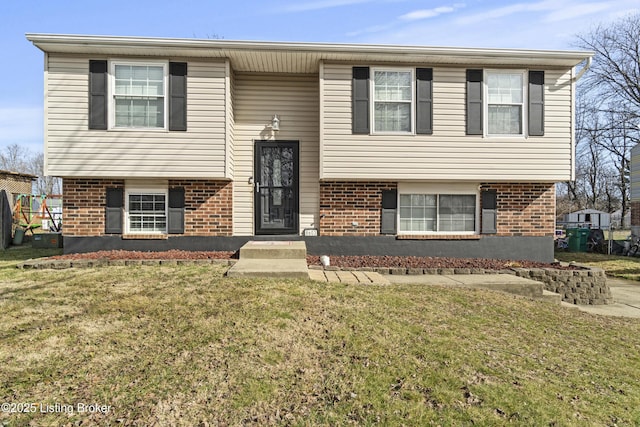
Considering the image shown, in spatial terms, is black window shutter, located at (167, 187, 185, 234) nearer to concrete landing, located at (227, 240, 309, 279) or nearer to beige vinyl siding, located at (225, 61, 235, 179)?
beige vinyl siding, located at (225, 61, 235, 179)

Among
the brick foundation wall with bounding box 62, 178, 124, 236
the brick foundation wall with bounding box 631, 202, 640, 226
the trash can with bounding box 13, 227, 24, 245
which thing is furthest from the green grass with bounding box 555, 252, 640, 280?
the trash can with bounding box 13, 227, 24, 245

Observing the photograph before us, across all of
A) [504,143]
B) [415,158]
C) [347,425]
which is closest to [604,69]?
[504,143]

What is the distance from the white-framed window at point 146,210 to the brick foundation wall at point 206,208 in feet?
1.35

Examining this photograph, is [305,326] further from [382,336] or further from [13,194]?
[13,194]

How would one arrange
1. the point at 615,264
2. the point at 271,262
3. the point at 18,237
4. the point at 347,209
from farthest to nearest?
1. the point at 18,237
2. the point at 615,264
3. the point at 347,209
4. the point at 271,262

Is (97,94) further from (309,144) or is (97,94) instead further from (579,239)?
(579,239)

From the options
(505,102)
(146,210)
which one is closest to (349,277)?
(146,210)

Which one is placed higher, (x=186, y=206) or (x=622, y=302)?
(x=186, y=206)

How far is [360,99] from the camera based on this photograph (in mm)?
8172

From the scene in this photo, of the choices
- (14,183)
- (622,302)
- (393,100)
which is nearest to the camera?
(622,302)

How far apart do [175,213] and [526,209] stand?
7.93 m

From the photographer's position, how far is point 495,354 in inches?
137

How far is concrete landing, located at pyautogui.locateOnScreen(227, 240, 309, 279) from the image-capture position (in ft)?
18.6

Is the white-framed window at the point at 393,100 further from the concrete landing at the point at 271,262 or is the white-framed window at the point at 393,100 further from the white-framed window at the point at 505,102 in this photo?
the concrete landing at the point at 271,262
